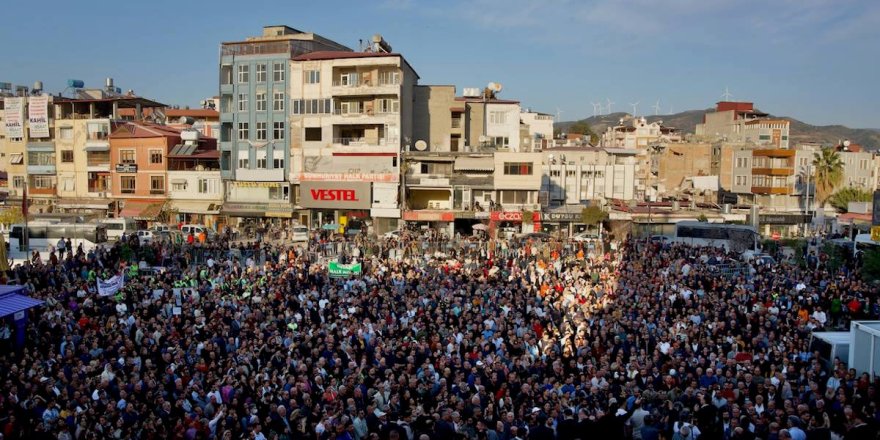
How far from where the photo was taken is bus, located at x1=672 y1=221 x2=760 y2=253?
34.0 metres

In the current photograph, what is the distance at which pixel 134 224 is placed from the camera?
39656mm

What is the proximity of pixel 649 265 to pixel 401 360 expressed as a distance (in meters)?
14.0

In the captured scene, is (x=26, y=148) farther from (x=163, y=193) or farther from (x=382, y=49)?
(x=382, y=49)

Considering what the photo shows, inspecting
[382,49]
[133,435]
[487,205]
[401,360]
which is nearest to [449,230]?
[487,205]

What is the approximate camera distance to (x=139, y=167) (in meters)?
48.8

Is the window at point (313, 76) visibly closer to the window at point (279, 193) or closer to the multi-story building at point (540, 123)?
the window at point (279, 193)

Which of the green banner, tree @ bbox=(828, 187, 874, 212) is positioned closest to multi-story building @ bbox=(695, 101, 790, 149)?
tree @ bbox=(828, 187, 874, 212)

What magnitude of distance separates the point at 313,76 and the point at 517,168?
14.8 metres

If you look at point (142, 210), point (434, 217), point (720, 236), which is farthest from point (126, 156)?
point (720, 236)

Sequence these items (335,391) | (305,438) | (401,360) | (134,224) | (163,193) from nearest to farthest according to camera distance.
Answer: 1. (305,438)
2. (335,391)
3. (401,360)
4. (134,224)
5. (163,193)

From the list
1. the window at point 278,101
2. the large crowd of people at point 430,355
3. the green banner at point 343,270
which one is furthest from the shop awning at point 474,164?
the green banner at point 343,270

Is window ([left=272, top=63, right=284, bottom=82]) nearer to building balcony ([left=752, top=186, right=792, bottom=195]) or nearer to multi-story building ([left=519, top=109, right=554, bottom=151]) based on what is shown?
multi-story building ([left=519, top=109, right=554, bottom=151])

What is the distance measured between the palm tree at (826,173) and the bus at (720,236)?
80.8ft

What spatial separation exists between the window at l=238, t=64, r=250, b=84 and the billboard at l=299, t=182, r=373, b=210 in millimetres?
8478
